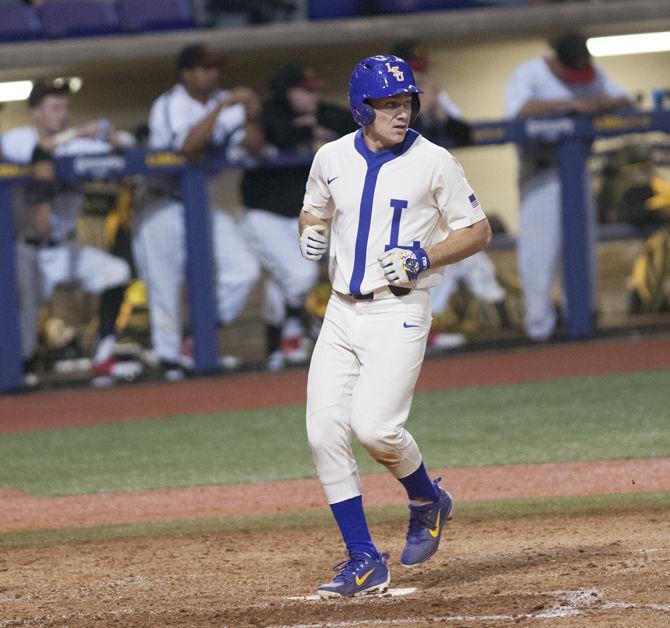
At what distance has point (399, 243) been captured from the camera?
4.38 meters

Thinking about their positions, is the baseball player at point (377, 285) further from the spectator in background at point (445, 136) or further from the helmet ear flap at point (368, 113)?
the spectator in background at point (445, 136)

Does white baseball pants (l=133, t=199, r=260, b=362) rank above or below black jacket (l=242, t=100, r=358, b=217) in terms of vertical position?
below

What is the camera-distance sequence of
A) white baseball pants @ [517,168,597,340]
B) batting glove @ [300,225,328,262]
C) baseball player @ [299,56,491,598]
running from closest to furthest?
baseball player @ [299,56,491,598], batting glove @ [300,225,328,262], white baseball pants @ [517,168,597,340]

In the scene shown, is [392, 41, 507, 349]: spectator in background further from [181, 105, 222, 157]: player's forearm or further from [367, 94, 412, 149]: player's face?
[367, 94, 412, 149]: player's face

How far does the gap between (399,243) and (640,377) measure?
5.05 metres

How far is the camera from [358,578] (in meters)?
4.31

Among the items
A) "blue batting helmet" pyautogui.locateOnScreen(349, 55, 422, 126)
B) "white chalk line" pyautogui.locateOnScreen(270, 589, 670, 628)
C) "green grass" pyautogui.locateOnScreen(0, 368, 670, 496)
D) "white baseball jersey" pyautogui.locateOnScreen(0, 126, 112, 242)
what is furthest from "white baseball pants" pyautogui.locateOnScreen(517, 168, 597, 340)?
"white chalk line" pyautogui.locateOnScreen(270, 589, 670, 628)

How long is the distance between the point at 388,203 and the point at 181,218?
20.8ft

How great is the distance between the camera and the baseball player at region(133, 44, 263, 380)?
10188mm

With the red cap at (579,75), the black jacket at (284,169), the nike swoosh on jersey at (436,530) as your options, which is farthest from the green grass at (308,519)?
the red cap at (579,75)

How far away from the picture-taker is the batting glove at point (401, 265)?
13.9 feet

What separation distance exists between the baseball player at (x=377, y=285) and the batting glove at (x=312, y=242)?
0.07 meters

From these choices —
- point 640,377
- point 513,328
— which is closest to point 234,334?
point 513,328

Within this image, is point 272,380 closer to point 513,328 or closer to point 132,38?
point 513,328
